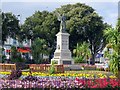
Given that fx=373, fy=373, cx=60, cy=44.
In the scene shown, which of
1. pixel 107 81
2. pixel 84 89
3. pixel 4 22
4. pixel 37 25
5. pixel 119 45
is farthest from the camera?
pixel 37 25

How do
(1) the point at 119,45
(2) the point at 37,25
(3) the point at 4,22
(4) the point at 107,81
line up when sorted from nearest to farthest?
(4) the point at 107,81
(1) the point at 119,45
(3) the point at 4,22
(2) the point at 37,25

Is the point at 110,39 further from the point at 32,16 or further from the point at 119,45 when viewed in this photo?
the point at 32,16

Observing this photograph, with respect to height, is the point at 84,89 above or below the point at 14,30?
below

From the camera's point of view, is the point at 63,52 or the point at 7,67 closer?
the point at 7,67

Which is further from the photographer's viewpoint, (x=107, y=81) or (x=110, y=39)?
(x=110, y=39)

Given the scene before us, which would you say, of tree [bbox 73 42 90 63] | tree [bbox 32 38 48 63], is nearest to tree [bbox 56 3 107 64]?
tree [bbox 73 42 90 63]

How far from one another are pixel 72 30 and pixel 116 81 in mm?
46702

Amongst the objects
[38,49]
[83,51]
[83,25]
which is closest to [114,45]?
[38,49]

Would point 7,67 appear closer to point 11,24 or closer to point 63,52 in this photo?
point 63,52

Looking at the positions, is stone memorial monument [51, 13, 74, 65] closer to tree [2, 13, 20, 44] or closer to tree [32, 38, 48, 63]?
tree [32, 38, 48, 63]

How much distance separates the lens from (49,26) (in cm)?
6106

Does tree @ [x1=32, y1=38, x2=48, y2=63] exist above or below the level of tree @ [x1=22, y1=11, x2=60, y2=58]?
below

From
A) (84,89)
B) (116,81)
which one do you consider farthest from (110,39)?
(84,89)

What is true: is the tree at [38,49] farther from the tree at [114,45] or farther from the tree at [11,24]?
the tree at [114,45]
